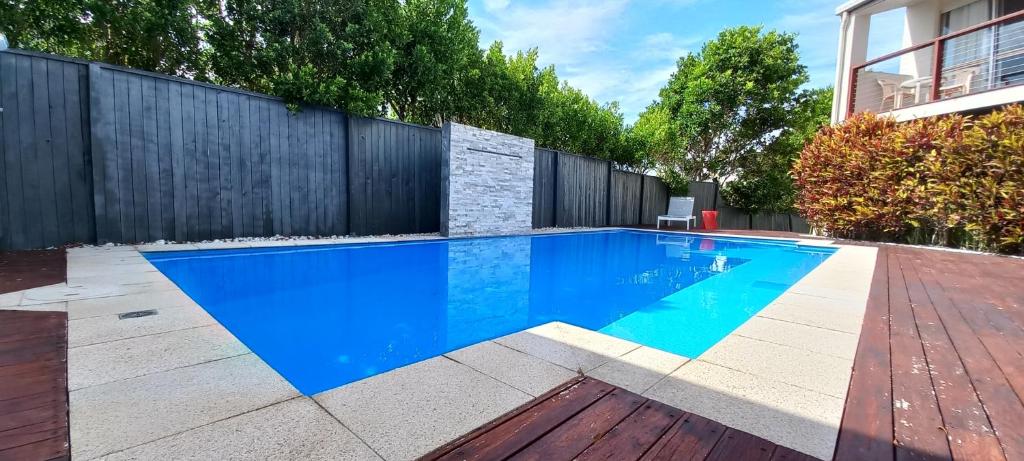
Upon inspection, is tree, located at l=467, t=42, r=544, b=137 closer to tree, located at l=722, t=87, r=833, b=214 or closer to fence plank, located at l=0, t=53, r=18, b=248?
fence plank, located at l=0, t=53, r=18, b=248

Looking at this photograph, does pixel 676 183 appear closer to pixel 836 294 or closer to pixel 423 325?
pixel 836 294

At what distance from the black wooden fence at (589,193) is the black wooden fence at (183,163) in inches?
138

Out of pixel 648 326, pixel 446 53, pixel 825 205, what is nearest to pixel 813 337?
pixel 648 326

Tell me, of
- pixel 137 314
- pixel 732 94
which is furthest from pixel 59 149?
pixel 732 94

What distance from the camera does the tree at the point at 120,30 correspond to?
5.72 m

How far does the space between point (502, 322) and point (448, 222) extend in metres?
5.08

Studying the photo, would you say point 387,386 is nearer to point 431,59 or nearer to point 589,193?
point 431,59

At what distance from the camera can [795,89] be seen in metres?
13.8

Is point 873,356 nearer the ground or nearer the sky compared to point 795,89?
nearer the ground

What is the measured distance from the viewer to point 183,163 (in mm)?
5613

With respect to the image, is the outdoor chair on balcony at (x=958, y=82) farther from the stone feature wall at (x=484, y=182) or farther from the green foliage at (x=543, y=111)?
the stone feature wall at (x=484, y=182)

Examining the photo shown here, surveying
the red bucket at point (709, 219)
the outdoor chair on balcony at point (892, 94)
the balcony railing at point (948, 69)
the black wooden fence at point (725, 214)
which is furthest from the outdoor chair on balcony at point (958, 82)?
the black wooden fence at point (725, 214)

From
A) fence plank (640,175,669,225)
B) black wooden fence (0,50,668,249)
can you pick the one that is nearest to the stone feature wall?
black wooden fence (0,50,668,249)

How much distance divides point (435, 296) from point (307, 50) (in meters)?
5.49
